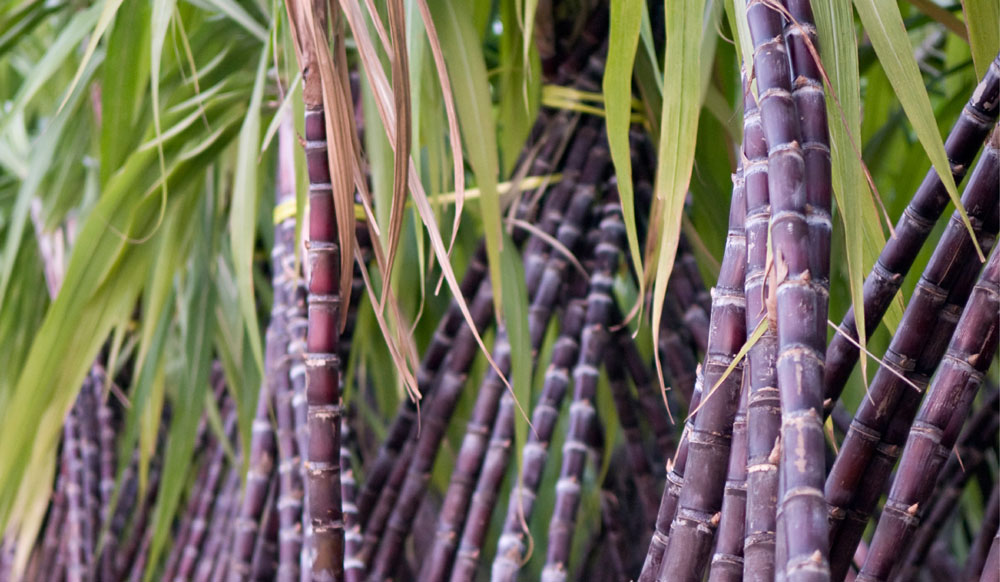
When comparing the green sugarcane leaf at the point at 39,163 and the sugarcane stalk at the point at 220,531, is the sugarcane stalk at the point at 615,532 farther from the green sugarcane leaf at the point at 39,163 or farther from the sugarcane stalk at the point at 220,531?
the green sugarcane leaf at the point at 39,163

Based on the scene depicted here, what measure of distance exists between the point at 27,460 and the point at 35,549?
46 cm

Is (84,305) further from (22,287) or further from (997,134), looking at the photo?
(997,134)

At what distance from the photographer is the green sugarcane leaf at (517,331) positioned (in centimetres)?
45

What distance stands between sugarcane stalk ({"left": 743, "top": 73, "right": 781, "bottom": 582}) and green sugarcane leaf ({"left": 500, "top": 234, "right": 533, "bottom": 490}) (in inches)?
8.3

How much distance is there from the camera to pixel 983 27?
0.30m

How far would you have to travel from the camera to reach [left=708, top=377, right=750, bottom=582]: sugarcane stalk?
0.77 ft

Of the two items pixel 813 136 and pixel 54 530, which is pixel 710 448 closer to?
pixel 813 136

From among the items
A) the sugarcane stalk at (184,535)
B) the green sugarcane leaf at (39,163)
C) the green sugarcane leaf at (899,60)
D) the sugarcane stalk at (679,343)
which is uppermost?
the green sugarcane leaf at (39,163)

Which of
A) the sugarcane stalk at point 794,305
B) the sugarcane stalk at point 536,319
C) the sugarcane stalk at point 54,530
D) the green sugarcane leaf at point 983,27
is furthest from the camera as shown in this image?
the sugarcane stalk at point 54,530

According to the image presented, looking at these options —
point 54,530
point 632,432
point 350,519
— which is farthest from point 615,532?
point 54,530

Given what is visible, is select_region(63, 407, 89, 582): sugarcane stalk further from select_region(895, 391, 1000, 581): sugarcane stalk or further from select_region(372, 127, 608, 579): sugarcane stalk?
select_region(895, 391, 1000, 581): sugarcane stalk

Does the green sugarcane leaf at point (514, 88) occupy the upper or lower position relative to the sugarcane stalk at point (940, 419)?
upper

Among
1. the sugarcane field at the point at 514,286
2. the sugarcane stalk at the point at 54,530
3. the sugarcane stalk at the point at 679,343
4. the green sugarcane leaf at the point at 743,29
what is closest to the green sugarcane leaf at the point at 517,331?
the sugarcane field at the point at 514,286

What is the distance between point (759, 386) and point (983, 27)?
164mm
